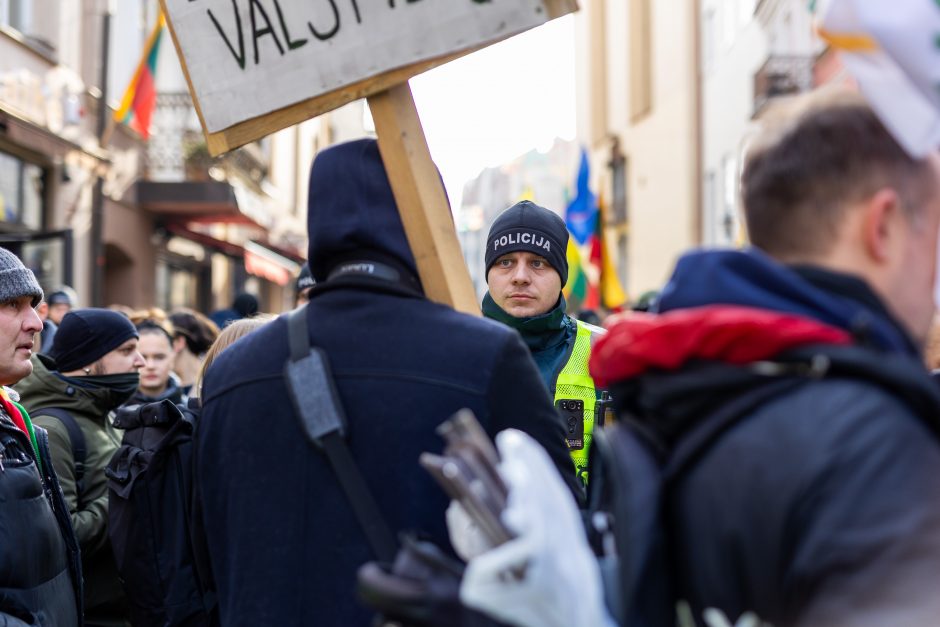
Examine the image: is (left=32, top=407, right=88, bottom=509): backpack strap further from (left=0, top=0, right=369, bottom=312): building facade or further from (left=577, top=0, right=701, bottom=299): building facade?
(left=577, top=0, right=701, bottom=299): building facade

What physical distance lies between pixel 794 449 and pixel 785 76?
66.0ft

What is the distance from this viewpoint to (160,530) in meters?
3.84

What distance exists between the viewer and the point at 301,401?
2410 millimetres

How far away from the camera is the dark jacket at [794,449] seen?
4.87 feet

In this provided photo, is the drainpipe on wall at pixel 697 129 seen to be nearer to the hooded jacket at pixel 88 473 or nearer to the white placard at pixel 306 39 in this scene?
the hooded jacket at pixel 88 473

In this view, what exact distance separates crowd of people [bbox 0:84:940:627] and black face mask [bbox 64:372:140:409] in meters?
2.33

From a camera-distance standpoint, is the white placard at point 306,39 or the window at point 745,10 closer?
the white placard at point 306,39

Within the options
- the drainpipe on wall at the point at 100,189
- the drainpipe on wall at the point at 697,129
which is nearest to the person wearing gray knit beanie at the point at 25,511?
the drainpipe on wall at the point at 100,189

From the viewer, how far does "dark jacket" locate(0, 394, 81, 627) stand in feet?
11.0

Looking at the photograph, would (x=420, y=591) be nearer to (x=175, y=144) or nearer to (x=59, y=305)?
(x=59, y=305)

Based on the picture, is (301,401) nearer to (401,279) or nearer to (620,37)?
(401,279)

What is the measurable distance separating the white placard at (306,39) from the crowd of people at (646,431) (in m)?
0.20

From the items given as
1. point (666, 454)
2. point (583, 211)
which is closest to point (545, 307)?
point (666, 454)

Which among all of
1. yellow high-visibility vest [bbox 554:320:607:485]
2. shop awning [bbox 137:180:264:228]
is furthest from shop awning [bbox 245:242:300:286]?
yellow high-visibility vest [bbox 554:320:607:485]
